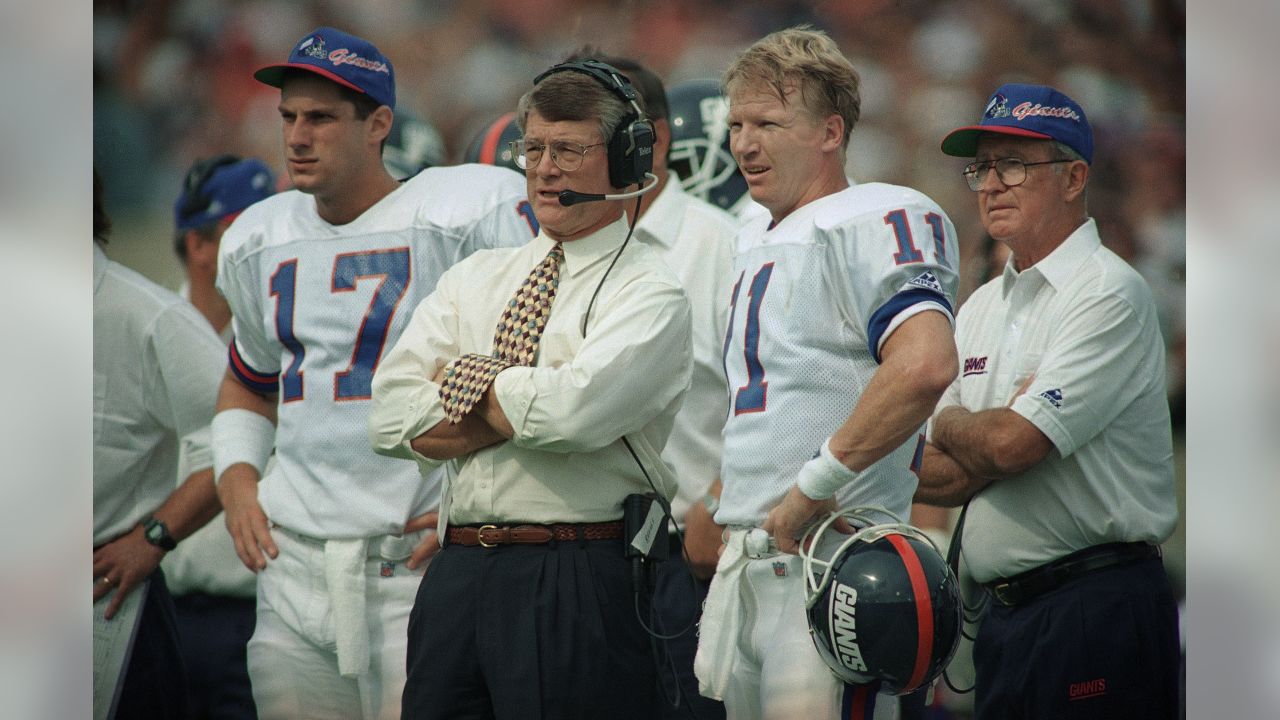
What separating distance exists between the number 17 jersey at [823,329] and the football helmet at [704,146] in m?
0.53

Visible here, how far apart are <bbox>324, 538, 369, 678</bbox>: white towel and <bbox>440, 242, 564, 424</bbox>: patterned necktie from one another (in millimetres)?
669

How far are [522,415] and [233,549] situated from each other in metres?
1.16

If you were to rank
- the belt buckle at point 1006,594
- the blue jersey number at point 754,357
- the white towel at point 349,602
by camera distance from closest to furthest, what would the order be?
the blue jersey number at point 754,357, the belt buckle at point 1006,594, the white towel at point 349,602

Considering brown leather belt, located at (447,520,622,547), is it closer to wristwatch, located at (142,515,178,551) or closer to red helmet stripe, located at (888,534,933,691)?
red helmet stripe, located at (888,534,933,691)

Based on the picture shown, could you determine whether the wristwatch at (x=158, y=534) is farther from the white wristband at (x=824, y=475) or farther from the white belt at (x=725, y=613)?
the white wristband at (x=824, y=475)

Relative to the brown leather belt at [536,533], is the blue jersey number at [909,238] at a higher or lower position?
higher

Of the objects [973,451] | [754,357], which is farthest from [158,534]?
[973,451]

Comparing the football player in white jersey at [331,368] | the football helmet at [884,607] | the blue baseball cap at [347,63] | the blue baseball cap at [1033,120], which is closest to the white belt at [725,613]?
the football helmet at [884,607]

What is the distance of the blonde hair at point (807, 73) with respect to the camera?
304 cm

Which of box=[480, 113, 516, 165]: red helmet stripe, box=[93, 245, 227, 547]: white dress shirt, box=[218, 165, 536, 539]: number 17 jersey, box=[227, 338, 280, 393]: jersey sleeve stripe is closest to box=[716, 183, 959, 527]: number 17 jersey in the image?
box=[218, 165, 536, 539]: number 17 jersey

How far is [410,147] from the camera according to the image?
3.47 m

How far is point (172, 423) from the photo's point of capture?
361 cm

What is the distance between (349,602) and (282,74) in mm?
1198

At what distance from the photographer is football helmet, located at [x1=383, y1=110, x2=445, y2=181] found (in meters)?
3.45
